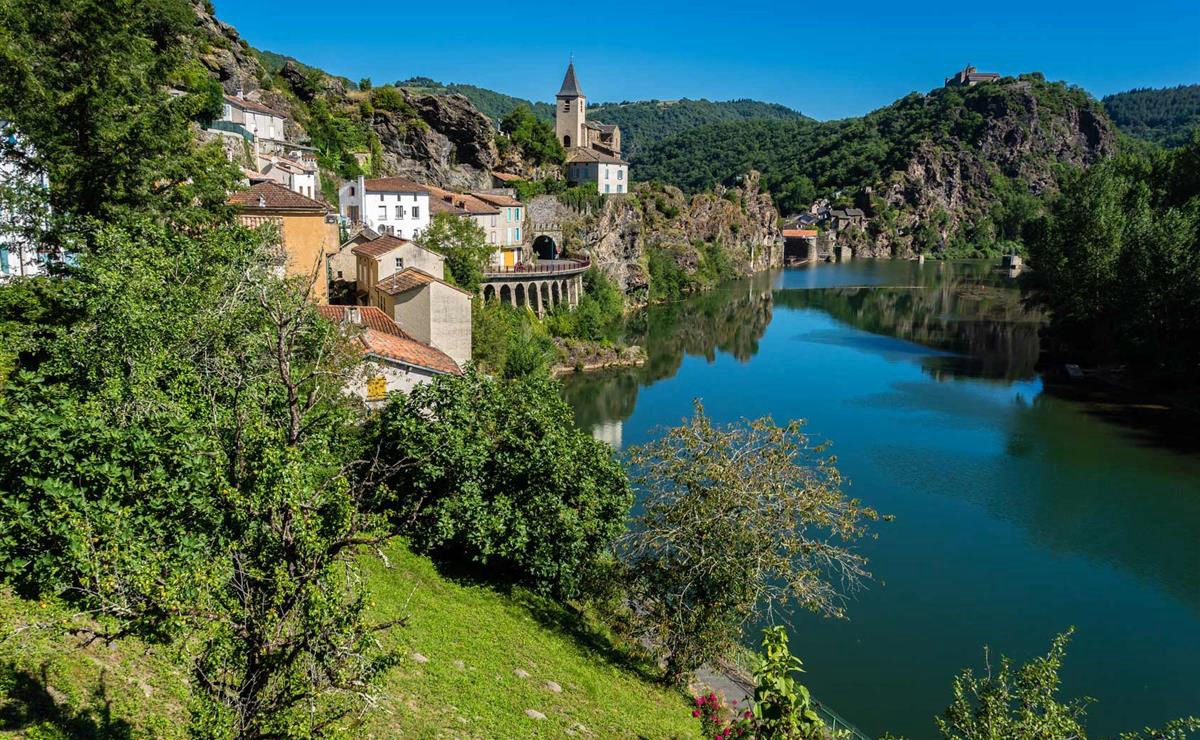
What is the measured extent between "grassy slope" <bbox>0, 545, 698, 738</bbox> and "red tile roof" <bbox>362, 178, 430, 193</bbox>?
40.1 meters

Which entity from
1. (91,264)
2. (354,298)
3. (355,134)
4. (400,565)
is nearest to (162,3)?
(355,134)

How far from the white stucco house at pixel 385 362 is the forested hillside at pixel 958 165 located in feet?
454

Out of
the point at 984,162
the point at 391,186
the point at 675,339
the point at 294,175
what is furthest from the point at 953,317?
the point at 984,162

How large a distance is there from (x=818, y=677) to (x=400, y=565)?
31.3 feet

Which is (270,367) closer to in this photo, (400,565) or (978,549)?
(400,565)

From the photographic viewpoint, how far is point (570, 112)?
94.5m

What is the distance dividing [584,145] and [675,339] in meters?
38.4

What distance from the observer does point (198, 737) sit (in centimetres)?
696

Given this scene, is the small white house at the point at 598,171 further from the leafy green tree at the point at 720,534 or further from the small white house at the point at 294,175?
the leafy green tree at the point at 720,534

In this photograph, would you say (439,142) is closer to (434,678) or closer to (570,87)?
(570,87)

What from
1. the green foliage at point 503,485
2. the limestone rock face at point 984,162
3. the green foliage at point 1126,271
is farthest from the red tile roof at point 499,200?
the limestone rock face at point 984,162

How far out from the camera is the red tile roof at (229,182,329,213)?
27.5m

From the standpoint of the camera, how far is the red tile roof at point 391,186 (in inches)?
2085

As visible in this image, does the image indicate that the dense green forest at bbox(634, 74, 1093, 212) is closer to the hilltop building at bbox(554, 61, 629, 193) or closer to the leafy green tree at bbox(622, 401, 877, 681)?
the hilltop building at bbox(554, 61, 629, 193)
